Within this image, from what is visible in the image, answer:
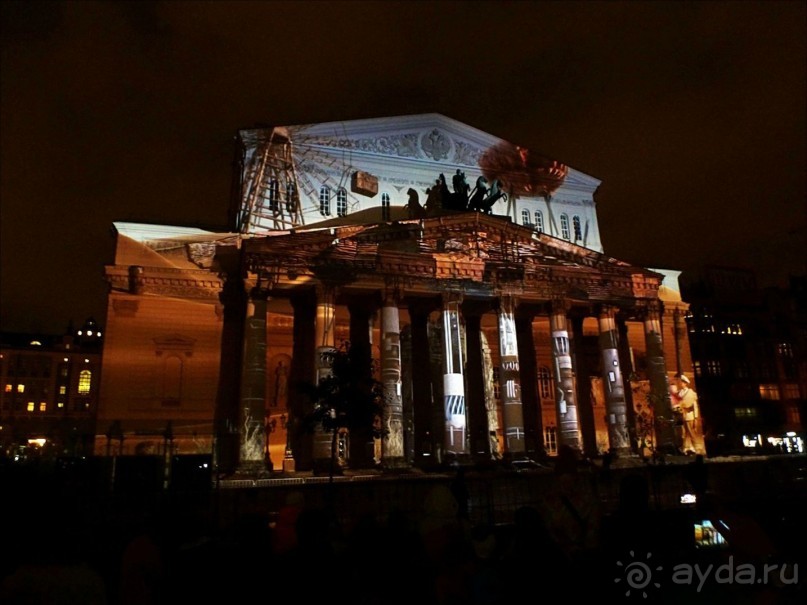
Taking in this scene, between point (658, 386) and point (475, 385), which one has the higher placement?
point (475, 385)

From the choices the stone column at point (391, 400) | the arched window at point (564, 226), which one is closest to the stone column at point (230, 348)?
the stone column at point (391, 400)

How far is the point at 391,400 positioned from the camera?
2905 cm

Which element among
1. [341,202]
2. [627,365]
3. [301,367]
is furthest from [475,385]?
[341,202]

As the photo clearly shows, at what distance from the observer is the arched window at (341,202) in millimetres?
36656

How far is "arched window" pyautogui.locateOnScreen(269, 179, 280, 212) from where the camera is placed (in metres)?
35.3

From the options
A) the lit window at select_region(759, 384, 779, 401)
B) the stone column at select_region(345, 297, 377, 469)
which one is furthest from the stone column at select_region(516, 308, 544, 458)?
the lit window at select_region(759, 384, 779, 401)

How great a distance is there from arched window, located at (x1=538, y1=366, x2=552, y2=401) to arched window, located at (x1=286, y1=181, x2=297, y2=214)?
19714 mm

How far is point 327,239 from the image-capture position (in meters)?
30.1

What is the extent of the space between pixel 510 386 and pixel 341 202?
49.8 feet

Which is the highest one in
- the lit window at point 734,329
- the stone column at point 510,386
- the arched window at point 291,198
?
the arched window at point 291,198

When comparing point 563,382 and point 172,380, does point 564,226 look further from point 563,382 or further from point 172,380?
point 172,380

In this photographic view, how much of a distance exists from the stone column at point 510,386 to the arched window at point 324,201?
39.0ft

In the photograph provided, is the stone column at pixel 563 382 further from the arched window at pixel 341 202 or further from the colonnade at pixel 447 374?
the arched window at pixel 341 202

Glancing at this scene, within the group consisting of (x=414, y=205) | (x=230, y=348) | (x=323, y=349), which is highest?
(x=414, y=205)
